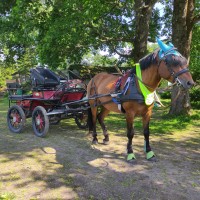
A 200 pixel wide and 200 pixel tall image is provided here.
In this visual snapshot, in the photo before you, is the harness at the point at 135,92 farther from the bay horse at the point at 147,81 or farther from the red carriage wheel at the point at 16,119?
the red carriage wheel at the point at 16,119

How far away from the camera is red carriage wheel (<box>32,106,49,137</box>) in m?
7.23

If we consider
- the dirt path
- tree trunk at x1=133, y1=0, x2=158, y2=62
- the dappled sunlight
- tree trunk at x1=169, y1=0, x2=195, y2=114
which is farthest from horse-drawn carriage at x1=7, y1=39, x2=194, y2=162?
tree trunk at x1=133, y1=0, x2=158, y2=62

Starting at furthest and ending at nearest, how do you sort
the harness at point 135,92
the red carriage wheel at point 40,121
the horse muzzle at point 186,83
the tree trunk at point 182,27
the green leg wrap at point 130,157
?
the tree trunk at point 182,27
the red carriage wheel at point 40,121
the green leg wrap at point 130,157
the harness at point 135,92
the horse muzzle at point 186,83

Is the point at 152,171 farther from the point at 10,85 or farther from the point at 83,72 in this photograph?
the point at 83,72

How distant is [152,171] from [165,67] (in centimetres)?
200

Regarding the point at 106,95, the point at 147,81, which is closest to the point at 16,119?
the point at 106,95

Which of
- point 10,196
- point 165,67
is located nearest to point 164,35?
point 165,67

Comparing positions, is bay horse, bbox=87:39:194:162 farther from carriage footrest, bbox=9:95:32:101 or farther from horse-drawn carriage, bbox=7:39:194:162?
carriage footrest, bbox=9:95:32:101

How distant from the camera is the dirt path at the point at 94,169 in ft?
13.3

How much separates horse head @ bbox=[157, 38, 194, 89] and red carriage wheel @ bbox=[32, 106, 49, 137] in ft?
12.4

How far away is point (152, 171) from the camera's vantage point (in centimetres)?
489

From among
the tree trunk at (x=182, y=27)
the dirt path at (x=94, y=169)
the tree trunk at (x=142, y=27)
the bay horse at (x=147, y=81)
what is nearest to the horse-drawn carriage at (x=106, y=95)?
the bay horse at (x=147, y=81)

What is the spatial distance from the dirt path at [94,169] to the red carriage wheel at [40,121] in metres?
0.23

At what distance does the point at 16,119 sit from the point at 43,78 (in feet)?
5.44
